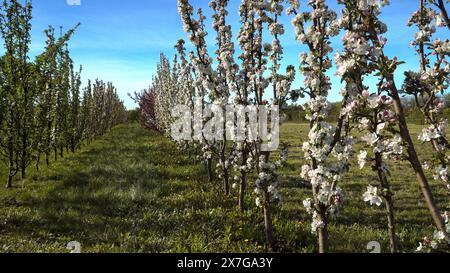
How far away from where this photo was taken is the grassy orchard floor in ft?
21.8

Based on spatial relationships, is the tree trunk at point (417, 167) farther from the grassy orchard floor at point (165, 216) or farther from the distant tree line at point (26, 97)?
the distant tree line at point (26, 97)

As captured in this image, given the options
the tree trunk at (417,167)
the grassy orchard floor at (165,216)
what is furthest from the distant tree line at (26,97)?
the tree trunk at (417,167)

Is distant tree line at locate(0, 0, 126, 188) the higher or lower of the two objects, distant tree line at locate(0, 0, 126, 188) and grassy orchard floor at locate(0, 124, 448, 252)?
the higher

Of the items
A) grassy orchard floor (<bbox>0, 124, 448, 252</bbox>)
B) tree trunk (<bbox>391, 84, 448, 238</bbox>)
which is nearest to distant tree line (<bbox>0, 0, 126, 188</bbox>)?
grassy orchard floor (<bbox>0, 124, 448, 252</bbox>)

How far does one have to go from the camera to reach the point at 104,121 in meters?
33.9

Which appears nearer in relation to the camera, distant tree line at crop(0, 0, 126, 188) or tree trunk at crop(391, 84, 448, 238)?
tree trunk at crop(391, 84, 448, 238)

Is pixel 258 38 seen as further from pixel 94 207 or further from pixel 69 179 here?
pixel 69 179

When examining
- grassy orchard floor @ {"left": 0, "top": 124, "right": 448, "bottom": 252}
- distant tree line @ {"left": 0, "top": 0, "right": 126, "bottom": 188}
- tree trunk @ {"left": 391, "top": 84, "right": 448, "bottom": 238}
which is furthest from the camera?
distant tree line @ {"left": 0, "top": 0, "right": 126, "bottom": 188}

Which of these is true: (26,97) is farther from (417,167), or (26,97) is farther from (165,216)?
(417,167)

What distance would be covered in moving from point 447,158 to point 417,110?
672mm

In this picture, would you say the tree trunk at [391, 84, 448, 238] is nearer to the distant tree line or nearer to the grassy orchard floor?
the grassy orchard floor

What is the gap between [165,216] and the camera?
8062 millimetres

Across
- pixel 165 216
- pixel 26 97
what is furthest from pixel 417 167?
pixel 26 97

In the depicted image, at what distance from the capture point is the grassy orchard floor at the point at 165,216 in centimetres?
666
